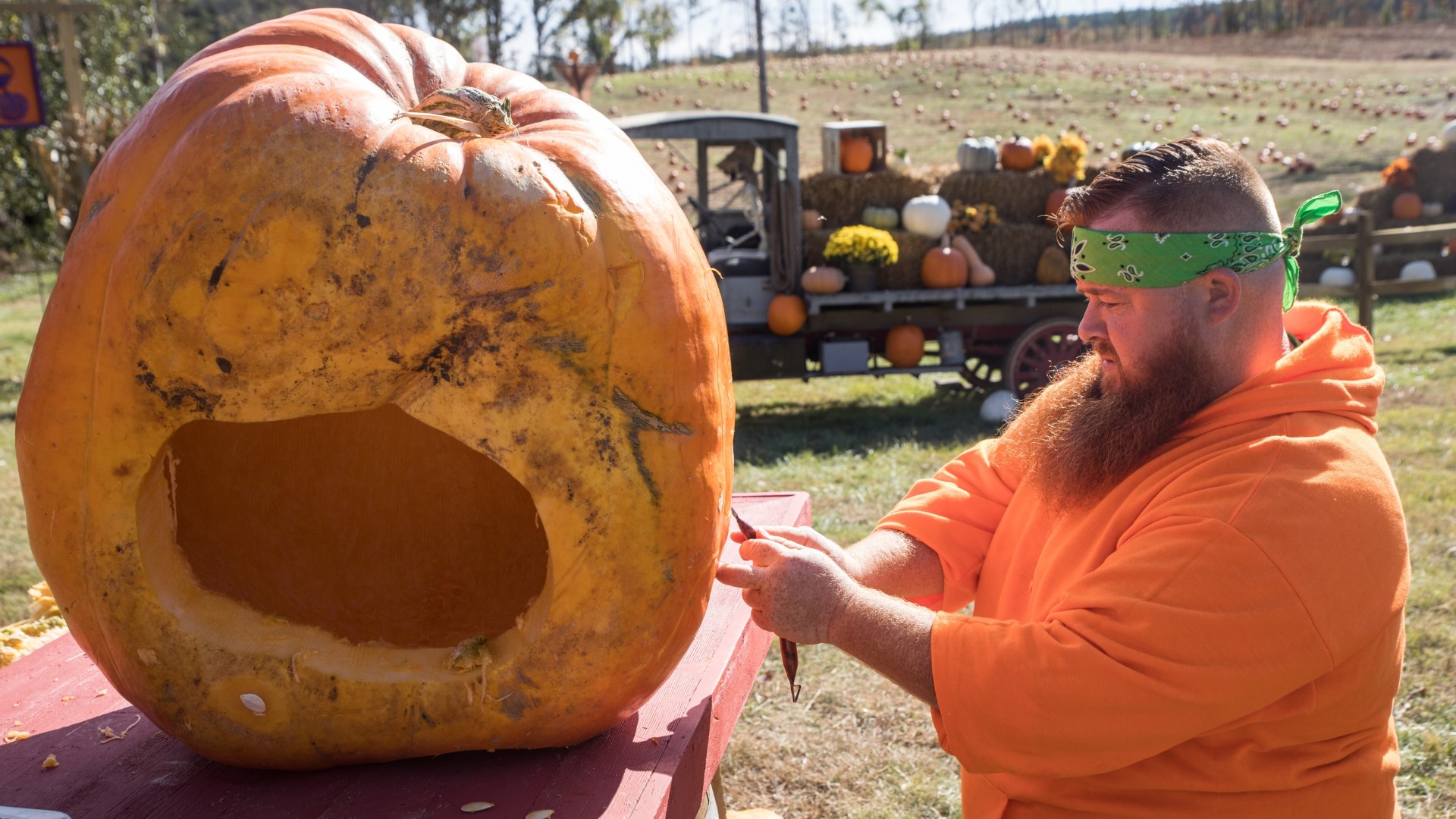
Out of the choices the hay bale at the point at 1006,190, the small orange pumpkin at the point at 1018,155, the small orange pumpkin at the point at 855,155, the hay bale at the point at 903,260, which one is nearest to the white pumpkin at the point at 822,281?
the hay bale at the point at 903,260

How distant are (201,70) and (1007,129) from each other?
20.2 m

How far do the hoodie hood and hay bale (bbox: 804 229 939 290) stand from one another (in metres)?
6.45

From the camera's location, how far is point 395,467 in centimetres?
216

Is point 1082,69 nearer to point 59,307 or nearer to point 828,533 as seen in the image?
point 828,533

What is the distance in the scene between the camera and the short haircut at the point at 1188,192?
1.84 meters

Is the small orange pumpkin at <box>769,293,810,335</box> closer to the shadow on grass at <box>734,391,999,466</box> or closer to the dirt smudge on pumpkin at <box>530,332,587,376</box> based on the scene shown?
the shadow on grass at <box>734,391,999,466</box>

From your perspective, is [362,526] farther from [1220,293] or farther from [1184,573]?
[1220,293]

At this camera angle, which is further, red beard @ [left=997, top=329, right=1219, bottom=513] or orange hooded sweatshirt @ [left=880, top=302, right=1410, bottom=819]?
red beard @ [left=997, top=329, right=1219, bottom=513]

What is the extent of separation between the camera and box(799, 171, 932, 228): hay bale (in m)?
8.59

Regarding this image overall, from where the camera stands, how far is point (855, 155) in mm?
8641

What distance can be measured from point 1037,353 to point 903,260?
1320mm

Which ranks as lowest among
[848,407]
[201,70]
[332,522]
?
[848,407]

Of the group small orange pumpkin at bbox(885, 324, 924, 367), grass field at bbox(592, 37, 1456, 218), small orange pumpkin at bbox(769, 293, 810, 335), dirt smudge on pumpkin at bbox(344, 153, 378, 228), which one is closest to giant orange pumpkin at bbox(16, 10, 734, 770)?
dirt smudge on pumpkin at bbox(344, 153, 378, 228)

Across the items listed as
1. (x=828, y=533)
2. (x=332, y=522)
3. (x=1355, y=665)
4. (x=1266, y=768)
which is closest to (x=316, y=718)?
(x=332, y=522)
